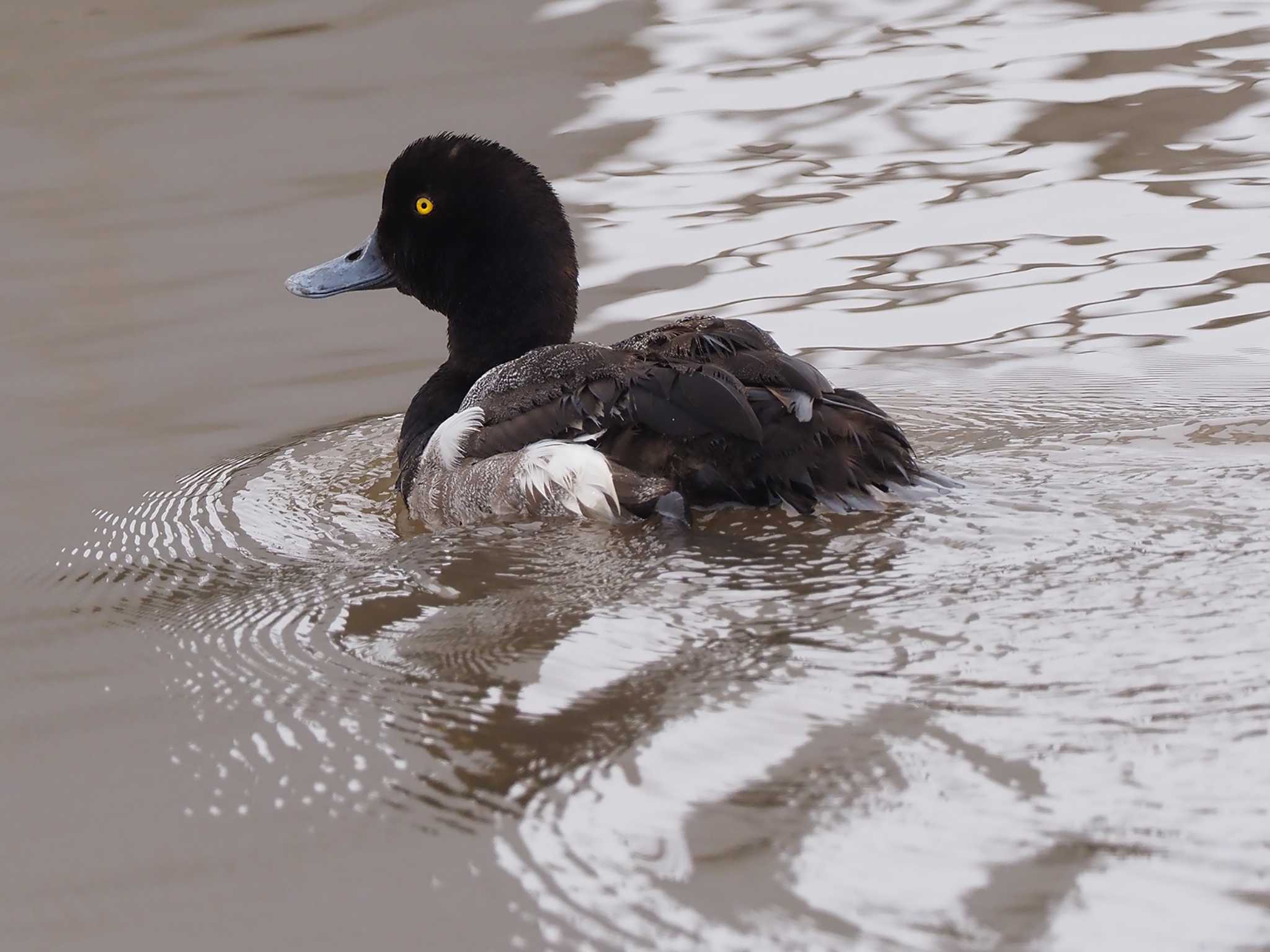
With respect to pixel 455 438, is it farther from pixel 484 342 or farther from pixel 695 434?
pixel 695 434

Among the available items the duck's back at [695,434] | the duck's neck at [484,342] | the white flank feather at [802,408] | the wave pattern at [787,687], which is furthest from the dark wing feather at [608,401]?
the duck's neck at [484,342]

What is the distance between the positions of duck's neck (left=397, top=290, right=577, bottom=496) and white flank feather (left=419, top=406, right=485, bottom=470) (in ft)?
1.21

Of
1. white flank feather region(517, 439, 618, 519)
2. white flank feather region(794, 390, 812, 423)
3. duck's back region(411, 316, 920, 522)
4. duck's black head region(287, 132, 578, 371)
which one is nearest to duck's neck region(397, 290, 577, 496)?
duck's black head region(287, 132, 578, 371)

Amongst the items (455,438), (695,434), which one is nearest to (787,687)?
(695,434)

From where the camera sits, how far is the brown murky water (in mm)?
2613

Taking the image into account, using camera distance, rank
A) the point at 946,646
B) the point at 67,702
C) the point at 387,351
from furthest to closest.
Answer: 1. the point at 387,351
2. the point at 67,702
3. the point at 946,646

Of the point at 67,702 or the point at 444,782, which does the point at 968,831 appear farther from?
the point at 67,702

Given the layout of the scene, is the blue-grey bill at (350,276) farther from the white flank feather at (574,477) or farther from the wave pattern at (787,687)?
the white flank feather at (574,477)

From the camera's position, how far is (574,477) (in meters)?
4.22

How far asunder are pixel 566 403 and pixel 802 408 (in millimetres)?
622

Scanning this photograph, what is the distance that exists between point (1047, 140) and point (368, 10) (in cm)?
440

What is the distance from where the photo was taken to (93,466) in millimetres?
5434

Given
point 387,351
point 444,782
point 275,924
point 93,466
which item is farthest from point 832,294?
point 275,924

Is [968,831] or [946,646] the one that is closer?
[968,831]
